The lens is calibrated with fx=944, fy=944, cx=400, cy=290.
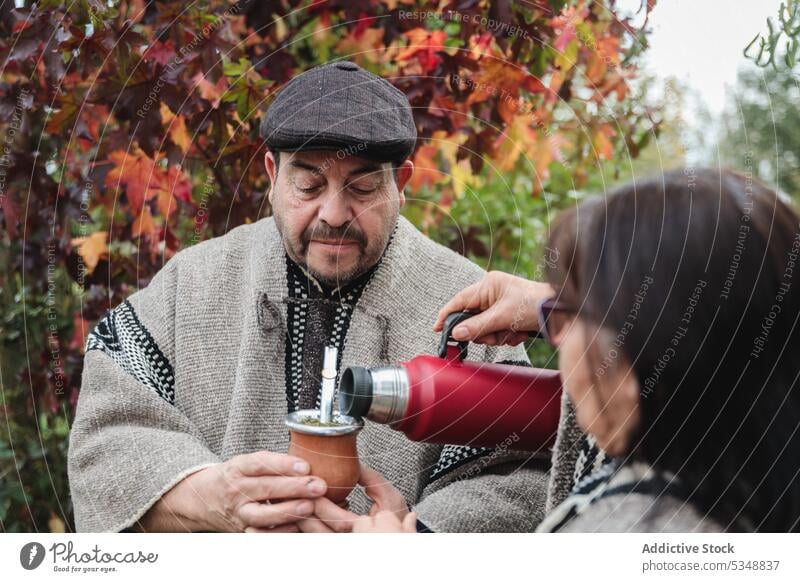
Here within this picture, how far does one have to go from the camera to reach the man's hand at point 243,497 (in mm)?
1081

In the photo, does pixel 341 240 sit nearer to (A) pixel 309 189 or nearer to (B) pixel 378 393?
(A) pixel 309 189

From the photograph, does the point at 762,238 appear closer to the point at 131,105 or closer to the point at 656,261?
the point at 656,261

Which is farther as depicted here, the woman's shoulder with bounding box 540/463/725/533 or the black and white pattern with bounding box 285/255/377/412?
the black and white pattern with bounding box 285/255/377/412

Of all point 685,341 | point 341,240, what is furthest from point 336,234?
point 685,341

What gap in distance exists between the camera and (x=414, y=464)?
130 cm

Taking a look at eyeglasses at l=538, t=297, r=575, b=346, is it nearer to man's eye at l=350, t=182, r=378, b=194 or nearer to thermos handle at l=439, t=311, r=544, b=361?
thermos handle at l=439, t=311, r=544, b=361

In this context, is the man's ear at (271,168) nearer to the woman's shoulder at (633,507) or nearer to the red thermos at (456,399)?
the red thermos at (456,399)

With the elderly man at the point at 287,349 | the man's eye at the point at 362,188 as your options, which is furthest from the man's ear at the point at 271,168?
the man's eye at the point at 362,188

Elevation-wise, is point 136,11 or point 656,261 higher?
point 136,11

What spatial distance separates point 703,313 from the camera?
2.97ft

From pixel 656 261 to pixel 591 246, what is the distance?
0.06 meters

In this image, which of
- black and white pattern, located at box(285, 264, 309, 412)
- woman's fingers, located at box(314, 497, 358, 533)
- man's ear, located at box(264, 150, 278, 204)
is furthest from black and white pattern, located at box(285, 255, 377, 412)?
woman's fingers, located at box(314, 497, 358, 533)

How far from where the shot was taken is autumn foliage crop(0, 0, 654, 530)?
4.66 ft

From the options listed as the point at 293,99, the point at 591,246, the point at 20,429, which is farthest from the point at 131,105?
the point at 591,246
